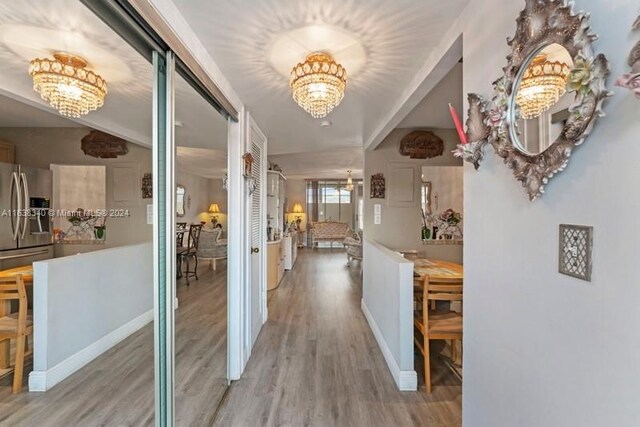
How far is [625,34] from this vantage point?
70 cm

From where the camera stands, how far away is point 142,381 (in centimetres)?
141

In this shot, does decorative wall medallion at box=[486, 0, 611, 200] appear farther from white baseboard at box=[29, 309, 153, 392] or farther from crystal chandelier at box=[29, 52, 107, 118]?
white baseboard at box=[29, 309, 153, 392]

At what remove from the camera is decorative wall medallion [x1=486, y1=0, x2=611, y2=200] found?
75 centimetres

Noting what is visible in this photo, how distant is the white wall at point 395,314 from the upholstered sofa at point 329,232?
7433 mm

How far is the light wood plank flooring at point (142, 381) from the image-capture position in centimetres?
97

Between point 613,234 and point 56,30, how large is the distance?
1.65 m

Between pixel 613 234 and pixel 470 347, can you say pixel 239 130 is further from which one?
pixel 613 234

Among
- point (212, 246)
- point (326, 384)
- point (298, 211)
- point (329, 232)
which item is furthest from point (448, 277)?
point (298, 211)

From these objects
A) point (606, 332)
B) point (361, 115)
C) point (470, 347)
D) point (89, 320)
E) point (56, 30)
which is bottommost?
point (470, 347)

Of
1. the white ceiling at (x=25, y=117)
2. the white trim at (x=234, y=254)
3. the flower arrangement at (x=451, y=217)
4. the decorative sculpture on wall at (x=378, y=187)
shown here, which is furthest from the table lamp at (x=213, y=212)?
the flower arrangement at (x=451, y=217)

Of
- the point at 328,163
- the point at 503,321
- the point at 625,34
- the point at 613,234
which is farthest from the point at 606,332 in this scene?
the point at 328,163

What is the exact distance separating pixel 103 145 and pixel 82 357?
82cm

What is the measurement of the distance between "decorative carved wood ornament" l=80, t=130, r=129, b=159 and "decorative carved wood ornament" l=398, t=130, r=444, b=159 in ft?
11.3

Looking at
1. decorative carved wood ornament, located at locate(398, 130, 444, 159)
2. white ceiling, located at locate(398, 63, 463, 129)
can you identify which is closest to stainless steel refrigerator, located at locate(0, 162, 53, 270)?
white ceiling, located at locate(398, 63, 463, 129)
